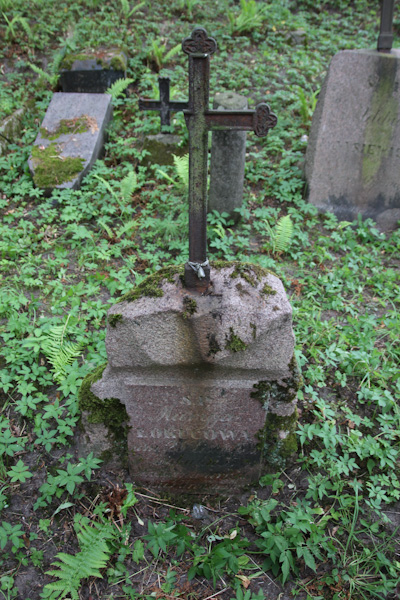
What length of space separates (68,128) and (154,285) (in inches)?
163

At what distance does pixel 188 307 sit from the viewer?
2.25m

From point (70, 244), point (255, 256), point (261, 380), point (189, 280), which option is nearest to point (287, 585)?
point (261, 380)

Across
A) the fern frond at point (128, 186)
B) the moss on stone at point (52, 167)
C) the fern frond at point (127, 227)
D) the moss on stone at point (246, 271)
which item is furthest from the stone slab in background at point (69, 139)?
the moss on stone at point (246, 271)

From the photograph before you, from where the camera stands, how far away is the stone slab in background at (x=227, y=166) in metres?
4.54

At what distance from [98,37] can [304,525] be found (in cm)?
768

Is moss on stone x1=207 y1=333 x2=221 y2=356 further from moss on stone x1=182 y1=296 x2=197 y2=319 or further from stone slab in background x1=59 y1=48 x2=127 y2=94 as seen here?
stone slab in background x1=59 y1=48 x2=127 y2=94

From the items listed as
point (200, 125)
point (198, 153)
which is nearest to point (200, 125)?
point (200, 125)

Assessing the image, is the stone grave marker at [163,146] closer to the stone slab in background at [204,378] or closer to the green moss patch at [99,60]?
the green moss patch at [99,60]

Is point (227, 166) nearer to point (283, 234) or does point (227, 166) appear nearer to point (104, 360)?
point (283, 234)

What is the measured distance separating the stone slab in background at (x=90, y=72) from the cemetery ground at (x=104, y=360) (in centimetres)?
27

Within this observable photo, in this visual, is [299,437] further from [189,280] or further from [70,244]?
[70,244]

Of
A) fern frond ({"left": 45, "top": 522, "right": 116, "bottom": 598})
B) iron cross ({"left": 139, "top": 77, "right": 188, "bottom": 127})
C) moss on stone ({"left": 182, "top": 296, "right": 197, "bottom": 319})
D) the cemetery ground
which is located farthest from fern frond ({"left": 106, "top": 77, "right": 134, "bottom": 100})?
fern frond ({"left": 45, "top": 522, "right": 116, "bottom": 598})

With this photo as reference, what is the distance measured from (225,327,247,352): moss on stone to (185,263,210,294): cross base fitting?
250 millimetres

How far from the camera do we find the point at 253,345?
2.30 meters
